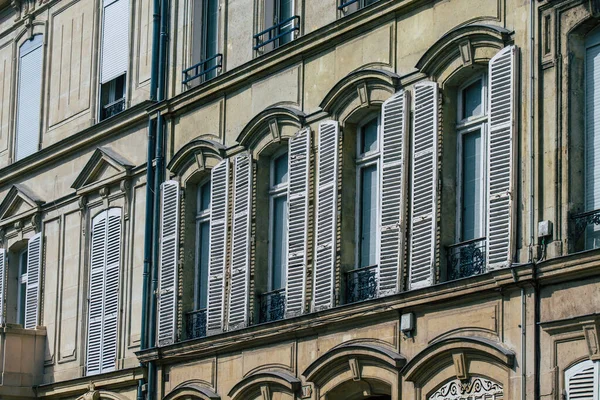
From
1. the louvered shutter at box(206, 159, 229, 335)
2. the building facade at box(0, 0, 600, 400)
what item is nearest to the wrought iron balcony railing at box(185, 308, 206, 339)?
the building facade at box(0, 0, 600, 400)

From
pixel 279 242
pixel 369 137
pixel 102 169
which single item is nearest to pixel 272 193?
pixel 279 242

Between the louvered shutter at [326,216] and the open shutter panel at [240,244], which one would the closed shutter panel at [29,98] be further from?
the louvered shutter at [326,216]

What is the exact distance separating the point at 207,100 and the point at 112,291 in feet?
13.5

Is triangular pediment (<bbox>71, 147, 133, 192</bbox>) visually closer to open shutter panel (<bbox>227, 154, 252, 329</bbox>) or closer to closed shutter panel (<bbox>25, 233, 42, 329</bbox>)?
closed shutter panel (<bbox>25, 233, 42, 329</bbox>)

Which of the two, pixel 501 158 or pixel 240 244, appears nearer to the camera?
pixel 501 158

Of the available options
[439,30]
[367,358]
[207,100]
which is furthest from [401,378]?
[207,100]

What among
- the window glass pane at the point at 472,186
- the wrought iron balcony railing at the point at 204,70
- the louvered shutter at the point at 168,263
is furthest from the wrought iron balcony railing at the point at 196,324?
the window glass pane at the point at 472,186

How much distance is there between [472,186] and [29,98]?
545 inches

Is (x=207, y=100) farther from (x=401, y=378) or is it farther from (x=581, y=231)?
(x=581, y=231)

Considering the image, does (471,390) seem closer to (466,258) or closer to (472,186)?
(466,258)

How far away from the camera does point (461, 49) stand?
2116 centimetres

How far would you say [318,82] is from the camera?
78.5 feet

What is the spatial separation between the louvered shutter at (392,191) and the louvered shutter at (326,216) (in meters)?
1.04

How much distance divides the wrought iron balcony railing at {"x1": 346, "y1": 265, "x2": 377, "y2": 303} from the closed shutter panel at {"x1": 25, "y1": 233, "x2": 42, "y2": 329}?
9603 mm
